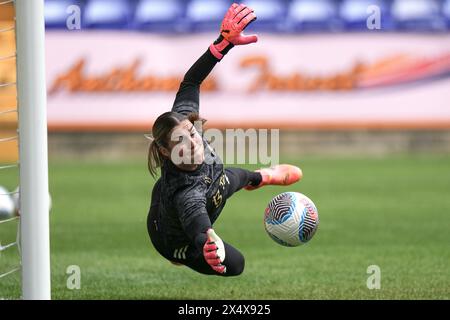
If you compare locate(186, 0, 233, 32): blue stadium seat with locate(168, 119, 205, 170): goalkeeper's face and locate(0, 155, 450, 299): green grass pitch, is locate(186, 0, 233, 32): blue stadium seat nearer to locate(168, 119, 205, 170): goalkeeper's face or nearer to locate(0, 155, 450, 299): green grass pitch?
locate(0, 155, 450, 299): green grass pitch

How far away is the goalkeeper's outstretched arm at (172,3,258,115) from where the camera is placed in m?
5.98

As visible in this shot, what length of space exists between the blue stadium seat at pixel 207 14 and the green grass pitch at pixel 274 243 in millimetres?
4700

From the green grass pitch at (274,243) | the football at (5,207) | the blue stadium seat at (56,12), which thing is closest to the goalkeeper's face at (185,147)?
the green grass pitch at (274,243)

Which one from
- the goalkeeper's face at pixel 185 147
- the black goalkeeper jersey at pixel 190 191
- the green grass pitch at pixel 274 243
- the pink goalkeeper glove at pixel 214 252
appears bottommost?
the green grass pitch at pixel 274 243

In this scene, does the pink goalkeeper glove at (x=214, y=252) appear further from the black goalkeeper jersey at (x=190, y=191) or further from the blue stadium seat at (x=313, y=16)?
the blue stadium seat at (x=313, y=16)

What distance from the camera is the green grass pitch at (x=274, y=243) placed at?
6863 mm

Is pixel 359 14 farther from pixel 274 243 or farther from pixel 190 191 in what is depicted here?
pixel 190 191

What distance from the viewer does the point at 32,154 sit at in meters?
5.36

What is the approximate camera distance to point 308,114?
66.1 feet

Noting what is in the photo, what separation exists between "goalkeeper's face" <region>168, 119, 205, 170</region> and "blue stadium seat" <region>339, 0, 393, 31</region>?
15.1m

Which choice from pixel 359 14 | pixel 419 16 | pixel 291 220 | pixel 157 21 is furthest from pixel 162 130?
pixel 419 16

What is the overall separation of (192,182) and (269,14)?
49.7 feet

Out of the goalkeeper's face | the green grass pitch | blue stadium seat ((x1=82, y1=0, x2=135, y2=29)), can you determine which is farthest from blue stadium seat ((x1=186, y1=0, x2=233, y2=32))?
the goalkeeper's face
